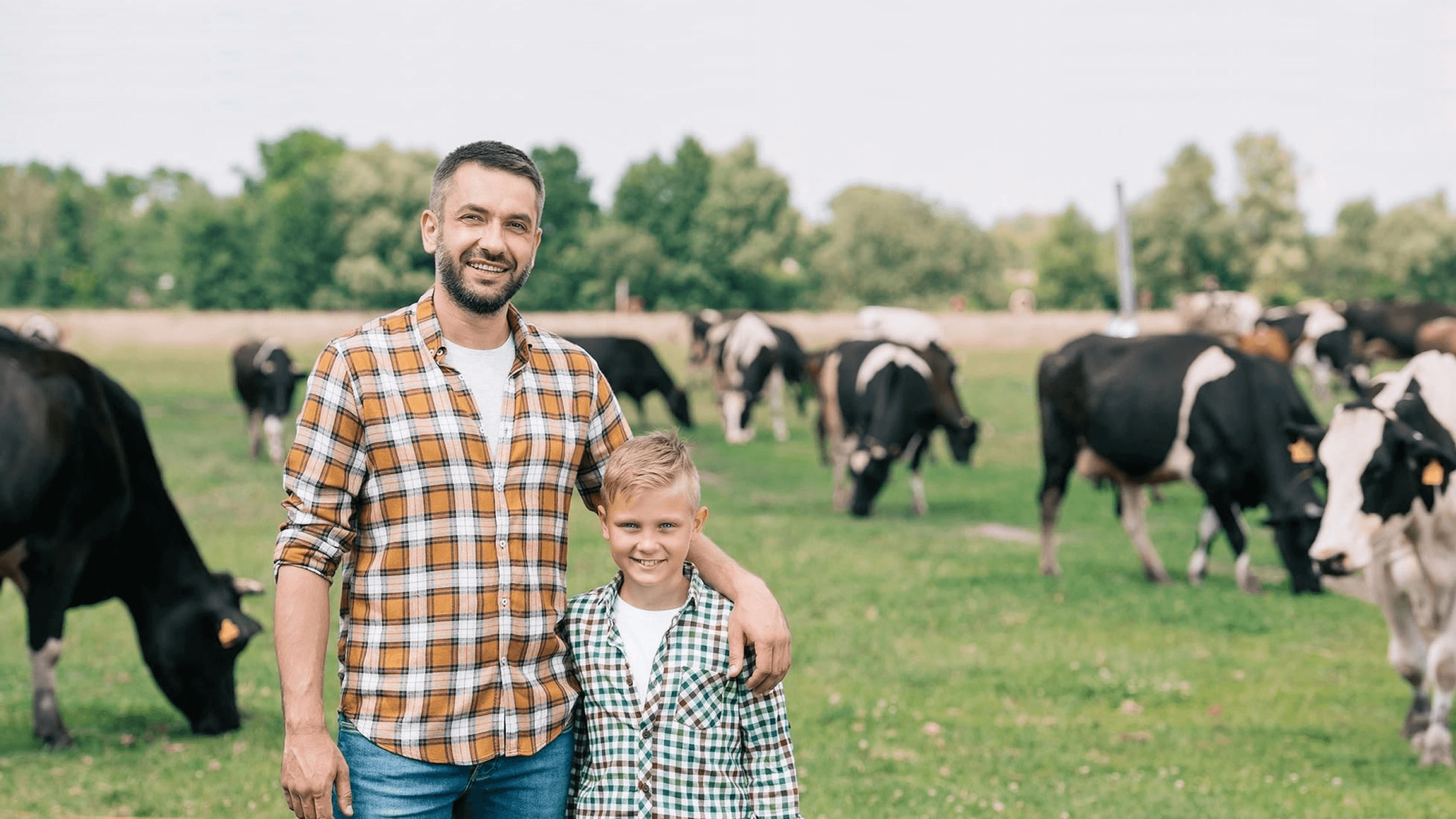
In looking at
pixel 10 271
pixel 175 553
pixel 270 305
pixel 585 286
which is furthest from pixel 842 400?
pixel 10 271

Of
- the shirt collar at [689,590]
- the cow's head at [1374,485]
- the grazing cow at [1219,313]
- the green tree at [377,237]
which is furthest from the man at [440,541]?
the green tree at [377,237]

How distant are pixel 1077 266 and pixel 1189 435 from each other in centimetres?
7133

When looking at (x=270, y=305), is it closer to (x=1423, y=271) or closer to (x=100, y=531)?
(x=1423, y=271)

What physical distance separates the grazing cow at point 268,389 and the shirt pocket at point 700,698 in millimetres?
19120

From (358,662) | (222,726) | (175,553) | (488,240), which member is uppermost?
(488,240)

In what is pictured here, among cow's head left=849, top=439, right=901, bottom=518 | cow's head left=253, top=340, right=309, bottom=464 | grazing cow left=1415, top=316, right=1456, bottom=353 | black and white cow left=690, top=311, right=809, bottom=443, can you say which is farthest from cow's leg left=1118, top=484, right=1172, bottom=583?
grazing cow left=1415, top=316, right=1456, bottom=353

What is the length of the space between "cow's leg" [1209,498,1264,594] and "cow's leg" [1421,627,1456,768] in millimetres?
4655

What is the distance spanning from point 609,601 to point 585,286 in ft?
238

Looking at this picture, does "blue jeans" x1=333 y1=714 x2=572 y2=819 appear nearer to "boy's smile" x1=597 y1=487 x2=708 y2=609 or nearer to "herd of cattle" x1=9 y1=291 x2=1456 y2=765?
"boy's smile" x1=597 y1=487 x2=708 y2=609

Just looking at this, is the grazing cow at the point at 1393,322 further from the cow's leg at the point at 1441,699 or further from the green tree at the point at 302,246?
the green tree at the point at 302,246

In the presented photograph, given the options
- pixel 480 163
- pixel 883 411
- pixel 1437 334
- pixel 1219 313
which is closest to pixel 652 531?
pixel 480 163

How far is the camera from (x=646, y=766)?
3.23 m

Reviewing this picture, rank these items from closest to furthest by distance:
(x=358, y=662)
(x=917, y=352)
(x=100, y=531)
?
(x=358, y=662)
(x=100, y=531)
(x=917, y=352)

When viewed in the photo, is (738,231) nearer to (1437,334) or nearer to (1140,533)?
(1437,334)
